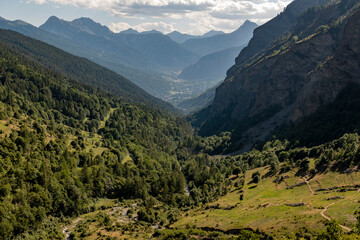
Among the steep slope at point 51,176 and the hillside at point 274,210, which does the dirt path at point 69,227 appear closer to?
the hillside at point 274,210

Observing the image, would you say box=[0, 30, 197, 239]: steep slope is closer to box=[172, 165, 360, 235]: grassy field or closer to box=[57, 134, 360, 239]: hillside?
box=[57, 134, 360, 239]: hillside

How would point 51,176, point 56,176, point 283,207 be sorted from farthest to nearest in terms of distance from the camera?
1. point 56,176
2. point 51,176
3. point 283,207

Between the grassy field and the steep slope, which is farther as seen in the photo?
the steep slope

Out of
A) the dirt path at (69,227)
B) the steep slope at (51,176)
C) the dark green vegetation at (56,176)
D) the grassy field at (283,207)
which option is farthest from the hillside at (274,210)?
the steep slope at (51,176)

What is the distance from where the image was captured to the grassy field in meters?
66.6

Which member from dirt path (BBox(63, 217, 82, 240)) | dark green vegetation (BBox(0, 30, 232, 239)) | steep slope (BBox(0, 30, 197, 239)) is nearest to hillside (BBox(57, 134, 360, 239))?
dirt path (BBox(63, 217, 82, 240))

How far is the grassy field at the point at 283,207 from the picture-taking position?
6656cm

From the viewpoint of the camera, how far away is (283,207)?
8175 cm

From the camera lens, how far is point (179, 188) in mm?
143875

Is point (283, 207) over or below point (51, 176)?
over

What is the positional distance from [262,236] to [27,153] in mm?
105274

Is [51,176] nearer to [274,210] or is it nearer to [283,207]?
[274,210]

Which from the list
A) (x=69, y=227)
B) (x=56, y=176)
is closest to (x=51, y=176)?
(x=56, y=176)

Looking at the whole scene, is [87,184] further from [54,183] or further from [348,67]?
[348,67]
